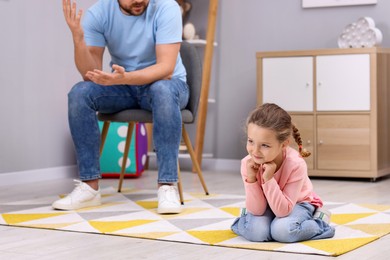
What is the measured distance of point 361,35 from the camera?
392 cm

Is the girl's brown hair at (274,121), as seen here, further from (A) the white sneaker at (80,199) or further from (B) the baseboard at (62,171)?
(B) the baseboard at (62,171)

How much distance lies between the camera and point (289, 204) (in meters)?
2.03

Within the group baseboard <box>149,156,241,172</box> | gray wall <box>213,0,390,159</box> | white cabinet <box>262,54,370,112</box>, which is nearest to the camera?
white cabinet <box>262,54,370,112</box>

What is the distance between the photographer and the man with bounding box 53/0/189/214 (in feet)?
8.77

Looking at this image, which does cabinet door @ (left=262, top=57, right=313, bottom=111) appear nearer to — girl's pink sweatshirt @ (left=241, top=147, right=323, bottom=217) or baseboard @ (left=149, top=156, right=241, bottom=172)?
baseboard @ (left=149, top=156, right=241, bottom=172)

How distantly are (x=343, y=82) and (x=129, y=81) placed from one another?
156cm

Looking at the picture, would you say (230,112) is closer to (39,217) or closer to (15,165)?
(15,165)

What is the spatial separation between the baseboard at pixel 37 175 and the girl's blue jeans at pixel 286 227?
6.26 ft

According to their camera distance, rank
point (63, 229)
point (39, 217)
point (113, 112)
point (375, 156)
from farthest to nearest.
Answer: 1. point (375, 156)
2. point (113, 112)
3. point (39, 217)
4. point (63, 229)

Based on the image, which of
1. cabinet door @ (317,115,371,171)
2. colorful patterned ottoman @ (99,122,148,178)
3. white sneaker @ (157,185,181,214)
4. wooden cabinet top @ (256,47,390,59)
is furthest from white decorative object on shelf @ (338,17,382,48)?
white sneaker @ (157,185,181,214)

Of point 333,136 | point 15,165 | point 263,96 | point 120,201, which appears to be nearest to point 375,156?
point 333,136

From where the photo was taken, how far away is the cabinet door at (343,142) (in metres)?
3.80

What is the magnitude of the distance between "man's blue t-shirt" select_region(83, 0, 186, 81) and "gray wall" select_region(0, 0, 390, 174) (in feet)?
3.08

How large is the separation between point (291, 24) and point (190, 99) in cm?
153
